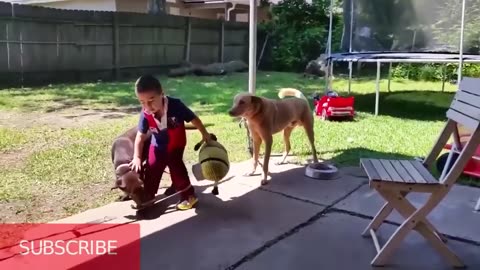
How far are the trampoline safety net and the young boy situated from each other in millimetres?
6105

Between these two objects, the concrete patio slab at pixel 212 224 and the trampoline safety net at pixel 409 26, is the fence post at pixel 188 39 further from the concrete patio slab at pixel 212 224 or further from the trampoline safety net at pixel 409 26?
the concrete patio slab at pixel 212 224

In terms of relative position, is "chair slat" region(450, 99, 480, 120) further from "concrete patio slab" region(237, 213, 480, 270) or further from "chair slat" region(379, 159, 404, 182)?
"concrete patio slab" region(237, 213, 480, 270)

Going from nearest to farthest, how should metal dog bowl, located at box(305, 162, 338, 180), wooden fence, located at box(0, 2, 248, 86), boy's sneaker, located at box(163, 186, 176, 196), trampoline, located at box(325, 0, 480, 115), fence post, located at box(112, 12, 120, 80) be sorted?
1. boy's sneaker, located at box(163, 186, 176, 196)
2. metal dog bowl, located at box(305, 162, 338, 180)
3. trampoline, located at box(325, 0, 480, 115)
4. wooden fence, located at box(0, 2, 248, 86)
5. fence post, located at box(112, 12, 120, 80)

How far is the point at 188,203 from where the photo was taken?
3043mm

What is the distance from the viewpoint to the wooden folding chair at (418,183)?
2.17 meters

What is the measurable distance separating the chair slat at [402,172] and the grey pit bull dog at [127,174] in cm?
155

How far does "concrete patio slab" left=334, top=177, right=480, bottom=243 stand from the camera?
2742 mm

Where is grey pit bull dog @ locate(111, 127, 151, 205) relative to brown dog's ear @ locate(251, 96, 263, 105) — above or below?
below

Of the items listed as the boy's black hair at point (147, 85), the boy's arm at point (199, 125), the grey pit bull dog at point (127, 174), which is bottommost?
the grey pit bull dog at point (127, 174)

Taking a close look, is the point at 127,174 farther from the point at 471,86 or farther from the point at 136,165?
the point at 471,86

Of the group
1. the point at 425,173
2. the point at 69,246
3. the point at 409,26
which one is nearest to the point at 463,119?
the point at 425,173

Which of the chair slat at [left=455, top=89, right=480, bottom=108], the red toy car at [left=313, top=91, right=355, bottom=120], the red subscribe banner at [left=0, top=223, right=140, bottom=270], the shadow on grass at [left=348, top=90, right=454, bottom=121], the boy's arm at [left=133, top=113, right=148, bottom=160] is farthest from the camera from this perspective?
the shadow on grass at [left=348, top=90, right=454, bottom=121]

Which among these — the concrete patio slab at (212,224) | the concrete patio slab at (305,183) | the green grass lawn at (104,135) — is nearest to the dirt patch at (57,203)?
the green grass lawn at (104,135)

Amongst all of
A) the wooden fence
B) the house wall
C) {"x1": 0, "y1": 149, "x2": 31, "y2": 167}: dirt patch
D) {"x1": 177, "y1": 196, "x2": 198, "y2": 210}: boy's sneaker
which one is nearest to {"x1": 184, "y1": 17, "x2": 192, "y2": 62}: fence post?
the wooden fence
